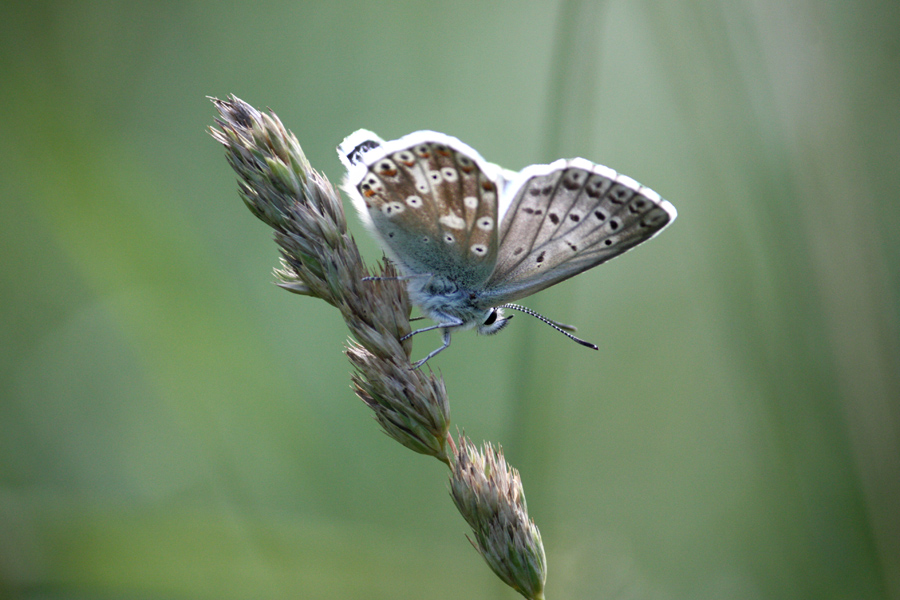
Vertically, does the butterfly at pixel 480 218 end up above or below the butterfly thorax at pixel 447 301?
above

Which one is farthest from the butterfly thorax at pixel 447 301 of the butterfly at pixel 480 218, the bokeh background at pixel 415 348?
the bokeh background at pixel 415 348

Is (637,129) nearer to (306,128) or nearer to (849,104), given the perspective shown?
(849,104)

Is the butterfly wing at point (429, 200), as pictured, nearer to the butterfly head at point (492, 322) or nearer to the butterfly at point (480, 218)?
the butterfly at point (480, 218)

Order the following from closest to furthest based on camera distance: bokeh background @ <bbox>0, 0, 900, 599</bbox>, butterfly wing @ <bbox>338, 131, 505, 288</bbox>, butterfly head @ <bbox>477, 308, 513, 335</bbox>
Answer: butterfly wing @ <bbox>338, 131, 505, 288</bbox>, bokeh background @ <bbox>0, 0, 900, 599</bbox>, butterfly head @ <bbox>477, 308, 513, 335</bbox>

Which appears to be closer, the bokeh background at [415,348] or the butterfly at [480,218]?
the butterfly at [480,218]

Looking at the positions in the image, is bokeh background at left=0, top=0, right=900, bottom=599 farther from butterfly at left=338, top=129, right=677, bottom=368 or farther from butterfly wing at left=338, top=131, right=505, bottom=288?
butterfly wing at left=338, top=131, right=505, bottom=288

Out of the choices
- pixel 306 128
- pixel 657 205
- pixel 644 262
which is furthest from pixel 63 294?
pixel 644 262

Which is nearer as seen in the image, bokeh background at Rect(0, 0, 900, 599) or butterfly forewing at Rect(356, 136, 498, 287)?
butterfly forewing at Rect(356, 136, 498, 287)

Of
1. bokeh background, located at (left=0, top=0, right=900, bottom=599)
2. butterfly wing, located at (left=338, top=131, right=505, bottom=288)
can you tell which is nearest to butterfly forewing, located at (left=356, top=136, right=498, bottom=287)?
butterfly wing, located at (left=338, top=131, right=505, bottom=288)
